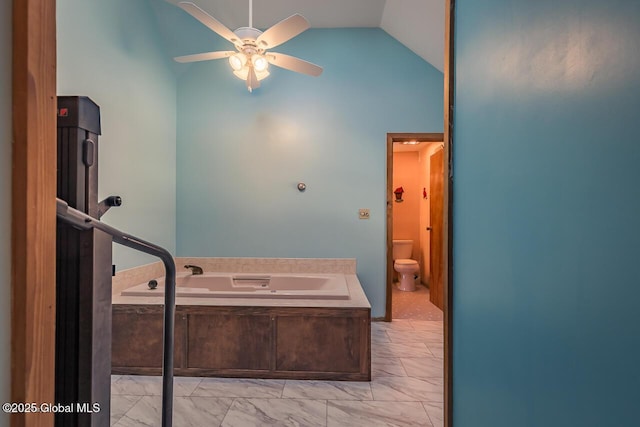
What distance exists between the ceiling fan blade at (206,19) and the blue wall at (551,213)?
1.72 m

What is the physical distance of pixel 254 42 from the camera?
91.1 inches

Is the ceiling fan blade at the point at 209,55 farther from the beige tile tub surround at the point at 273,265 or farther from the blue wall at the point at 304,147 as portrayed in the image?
the beige tile tub surround at the point at 273,265

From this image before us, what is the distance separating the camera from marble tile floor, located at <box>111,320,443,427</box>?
5.97 ft

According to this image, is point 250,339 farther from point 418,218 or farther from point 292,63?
point 418,218

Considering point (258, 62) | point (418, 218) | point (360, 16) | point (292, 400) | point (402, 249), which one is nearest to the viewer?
point (292, 400)

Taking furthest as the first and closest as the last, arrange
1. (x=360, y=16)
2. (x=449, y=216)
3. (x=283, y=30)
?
1. (x=360, y=16)
2. (x=283, y=30)
3. (x=449, y=216)

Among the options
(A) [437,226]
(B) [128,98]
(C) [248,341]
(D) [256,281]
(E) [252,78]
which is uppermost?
(E) [252,78]

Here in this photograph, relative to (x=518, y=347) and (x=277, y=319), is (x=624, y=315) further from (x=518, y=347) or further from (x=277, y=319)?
(x=277, y=319)

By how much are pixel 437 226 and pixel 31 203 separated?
419 centimetres

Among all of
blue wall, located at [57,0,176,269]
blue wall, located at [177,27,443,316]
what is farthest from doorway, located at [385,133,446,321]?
blue wall, located at [57,0,176,269]

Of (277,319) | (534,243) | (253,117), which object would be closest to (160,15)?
(253,117)

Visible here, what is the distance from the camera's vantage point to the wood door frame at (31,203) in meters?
0.45

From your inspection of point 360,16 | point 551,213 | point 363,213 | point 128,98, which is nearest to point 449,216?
point 551,213

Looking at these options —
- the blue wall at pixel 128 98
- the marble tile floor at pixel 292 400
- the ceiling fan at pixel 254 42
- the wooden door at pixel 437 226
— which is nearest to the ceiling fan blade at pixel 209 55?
the ceiling fan at pixel 254 42
